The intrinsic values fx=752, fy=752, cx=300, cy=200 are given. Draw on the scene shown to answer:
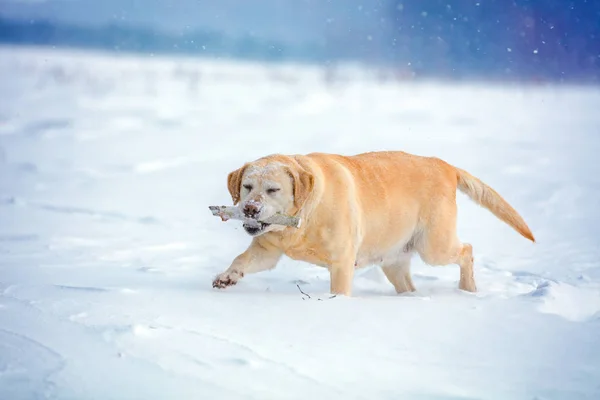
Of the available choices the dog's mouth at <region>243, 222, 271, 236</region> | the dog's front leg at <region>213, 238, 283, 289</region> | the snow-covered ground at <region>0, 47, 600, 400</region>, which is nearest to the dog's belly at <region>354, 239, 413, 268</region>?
the snow-covered ground at <region>0, 47, 600, 400</region>

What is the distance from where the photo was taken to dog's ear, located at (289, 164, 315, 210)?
15.3 ft

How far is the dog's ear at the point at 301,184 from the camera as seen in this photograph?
4656 mm

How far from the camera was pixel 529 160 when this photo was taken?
13.6 m

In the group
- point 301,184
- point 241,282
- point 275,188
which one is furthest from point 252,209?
point 241,282

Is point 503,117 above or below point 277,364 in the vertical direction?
Answer: above

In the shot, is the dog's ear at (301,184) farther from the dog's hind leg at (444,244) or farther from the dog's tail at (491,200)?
the dog's tail at (491,200)

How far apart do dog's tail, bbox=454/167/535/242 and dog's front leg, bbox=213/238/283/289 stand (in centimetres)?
175

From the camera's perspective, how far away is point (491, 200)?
5730 mm

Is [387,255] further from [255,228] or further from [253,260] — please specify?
[255,228]

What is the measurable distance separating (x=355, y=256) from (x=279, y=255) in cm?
50

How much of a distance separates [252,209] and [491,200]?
2.14 m

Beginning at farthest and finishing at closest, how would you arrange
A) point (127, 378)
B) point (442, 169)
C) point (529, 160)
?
point (529, 160)
point (442, 169)
point (127, 378)

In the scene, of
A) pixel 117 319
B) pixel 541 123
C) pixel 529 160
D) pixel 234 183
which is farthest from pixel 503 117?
pixel 117 319

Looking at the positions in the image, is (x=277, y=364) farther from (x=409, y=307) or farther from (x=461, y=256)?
(x=461, y=256)
